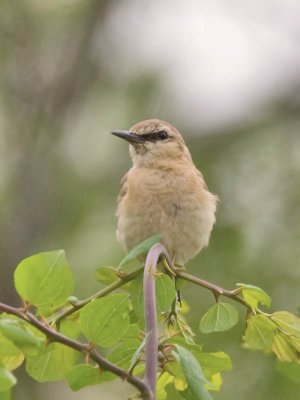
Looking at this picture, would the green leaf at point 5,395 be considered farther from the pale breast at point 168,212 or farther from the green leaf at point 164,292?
the pale breast at point 168,212

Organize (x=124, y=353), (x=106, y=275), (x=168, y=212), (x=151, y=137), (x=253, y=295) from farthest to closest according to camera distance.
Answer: (x=151, y=137)
(x=168, y=212)
(x=106, y=275)
(x=253, y=295)
(x=124, y=353)

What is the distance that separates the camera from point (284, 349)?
8.53 ft

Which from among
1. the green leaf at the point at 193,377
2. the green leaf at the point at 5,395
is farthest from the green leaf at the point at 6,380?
the green leaf at the point at 193,377

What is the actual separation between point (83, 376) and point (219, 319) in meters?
0.58

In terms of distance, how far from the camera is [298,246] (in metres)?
5.00

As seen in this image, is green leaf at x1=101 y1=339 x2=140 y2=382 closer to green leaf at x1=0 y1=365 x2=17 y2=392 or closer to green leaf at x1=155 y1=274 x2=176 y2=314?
green leaf at x1=155 y1=274 x2=176 y2=314

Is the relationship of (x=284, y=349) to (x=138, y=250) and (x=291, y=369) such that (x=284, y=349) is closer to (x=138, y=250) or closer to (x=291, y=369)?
(x=291, y=369)

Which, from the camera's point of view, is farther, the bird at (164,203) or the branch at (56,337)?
the bird at (164,203)

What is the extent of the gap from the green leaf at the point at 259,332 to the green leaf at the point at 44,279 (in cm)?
68

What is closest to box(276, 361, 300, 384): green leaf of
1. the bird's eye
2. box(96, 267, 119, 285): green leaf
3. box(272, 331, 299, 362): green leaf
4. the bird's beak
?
box(272, 331, 299, 362): green leaf

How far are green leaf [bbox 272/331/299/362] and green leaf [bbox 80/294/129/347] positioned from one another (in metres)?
0.62

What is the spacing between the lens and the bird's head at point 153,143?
470 centimetres

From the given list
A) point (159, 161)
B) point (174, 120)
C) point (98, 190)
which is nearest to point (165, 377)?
point (159, 161)

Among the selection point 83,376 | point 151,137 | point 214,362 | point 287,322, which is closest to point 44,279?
point 83,376
